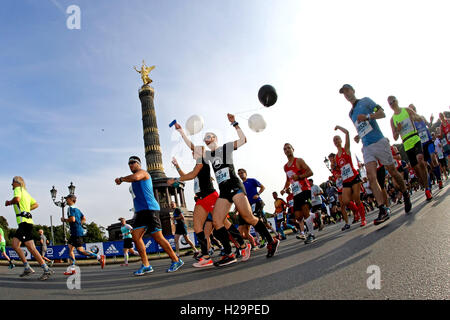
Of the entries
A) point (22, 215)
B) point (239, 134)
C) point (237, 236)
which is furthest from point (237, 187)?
point (22, 215)

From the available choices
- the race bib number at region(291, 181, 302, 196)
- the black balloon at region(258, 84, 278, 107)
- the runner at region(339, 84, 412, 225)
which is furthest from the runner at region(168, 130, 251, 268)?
the runner at region(339, 84, 412, 225)

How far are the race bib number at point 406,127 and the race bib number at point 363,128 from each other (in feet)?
6.68

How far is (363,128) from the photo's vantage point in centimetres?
537

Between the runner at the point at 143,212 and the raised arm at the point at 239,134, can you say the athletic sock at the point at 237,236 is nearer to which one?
Answer: the runner at the point at 143,212

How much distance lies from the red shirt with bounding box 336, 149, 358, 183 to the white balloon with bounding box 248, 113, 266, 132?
306cm

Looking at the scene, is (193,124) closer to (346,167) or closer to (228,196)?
(228,196)

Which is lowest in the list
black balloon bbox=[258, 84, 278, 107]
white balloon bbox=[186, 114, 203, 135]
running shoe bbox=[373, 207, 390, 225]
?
running shoe bbox=[373, 207, 390, 225]

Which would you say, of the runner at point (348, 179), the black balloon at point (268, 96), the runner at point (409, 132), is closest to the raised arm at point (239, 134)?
the black balloon at point (268, 96)

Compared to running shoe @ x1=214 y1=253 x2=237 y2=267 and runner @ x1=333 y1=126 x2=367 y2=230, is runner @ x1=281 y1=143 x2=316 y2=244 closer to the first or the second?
runner @ x1=333 y1=126 x2=367 y2=230

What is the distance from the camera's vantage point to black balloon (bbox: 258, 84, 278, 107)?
5574 mm

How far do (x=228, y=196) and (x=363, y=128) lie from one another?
2949mm

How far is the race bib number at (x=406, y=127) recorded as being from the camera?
6672 mm
